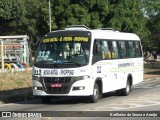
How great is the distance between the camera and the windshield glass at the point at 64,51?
695 inches

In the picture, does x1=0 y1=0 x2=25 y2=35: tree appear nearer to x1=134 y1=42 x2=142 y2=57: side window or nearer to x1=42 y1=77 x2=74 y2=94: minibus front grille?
x1=134 y1=42 x2=142 y2=57: side window

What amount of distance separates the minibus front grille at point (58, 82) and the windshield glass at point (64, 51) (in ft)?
1.88

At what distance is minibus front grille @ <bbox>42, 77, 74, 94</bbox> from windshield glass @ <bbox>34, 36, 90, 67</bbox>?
0.57 meters

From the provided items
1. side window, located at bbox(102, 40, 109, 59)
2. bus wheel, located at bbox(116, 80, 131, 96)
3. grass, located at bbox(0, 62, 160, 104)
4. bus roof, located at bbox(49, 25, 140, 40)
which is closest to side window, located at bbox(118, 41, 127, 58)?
bus roof, located at bbox(49, 25, 140, 40)

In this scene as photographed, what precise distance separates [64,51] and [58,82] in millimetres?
1298

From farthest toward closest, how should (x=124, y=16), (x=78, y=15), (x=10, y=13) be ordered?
(x=10, y=13) < (x=124, y=16) < (x=78, y=15)

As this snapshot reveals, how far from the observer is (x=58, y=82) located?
56.9 feet

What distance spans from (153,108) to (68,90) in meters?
3.22

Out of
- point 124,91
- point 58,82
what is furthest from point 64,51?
point 124,91

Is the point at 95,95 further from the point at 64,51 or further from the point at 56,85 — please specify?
the point at 64,51

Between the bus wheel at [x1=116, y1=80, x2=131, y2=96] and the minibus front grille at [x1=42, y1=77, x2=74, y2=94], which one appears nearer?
the minibus front grille at [x1=42, y1=77, x2=74, y2=94]

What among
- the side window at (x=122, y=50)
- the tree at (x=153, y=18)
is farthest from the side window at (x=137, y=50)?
the tree at (x=153, y=18)

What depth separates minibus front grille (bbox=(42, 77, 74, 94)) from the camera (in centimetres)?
1727

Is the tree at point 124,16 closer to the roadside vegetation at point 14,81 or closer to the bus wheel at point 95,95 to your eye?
the roadside vegetation at point 14,81
